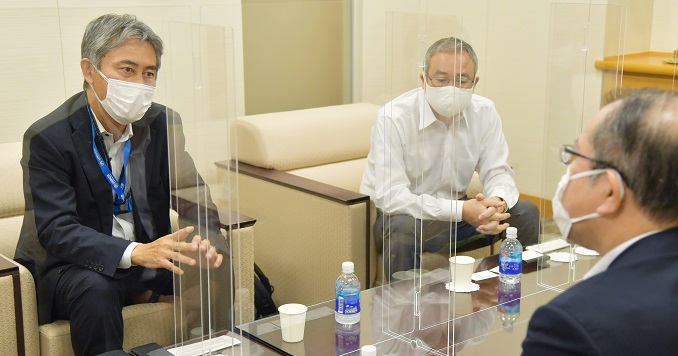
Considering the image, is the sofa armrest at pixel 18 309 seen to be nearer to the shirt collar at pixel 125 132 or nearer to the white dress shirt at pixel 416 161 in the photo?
the shirt collar at pixel 125 132

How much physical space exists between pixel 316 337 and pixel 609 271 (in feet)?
3.77

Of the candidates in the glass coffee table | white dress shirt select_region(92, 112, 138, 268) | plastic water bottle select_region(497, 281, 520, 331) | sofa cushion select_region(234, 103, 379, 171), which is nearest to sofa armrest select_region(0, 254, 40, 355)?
white dress shirt select_region(92, 112, 138, 268)

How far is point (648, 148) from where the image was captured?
3.67 feet

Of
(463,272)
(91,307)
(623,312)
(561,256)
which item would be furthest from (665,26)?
(623,312)

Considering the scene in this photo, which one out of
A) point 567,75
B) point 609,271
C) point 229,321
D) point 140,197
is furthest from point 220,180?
point 567,75

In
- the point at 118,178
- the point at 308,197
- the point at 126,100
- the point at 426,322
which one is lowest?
the point at 426,322

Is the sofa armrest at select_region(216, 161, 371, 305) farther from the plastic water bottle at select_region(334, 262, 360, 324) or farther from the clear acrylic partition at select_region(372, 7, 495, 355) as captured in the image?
the plastic water bottle at select_region(334, 262, 360, 324)

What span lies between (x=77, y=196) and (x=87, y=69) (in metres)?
0.35

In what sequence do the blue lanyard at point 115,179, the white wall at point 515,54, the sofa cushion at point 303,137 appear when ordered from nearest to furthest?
the blue lanyard at point 115,179 < the sofa cushion at point 303,137 < the white wall at point 515,54

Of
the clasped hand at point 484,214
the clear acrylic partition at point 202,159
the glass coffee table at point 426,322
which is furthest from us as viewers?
the clasped hand at point 484,214

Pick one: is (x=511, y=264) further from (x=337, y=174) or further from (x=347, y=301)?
(x=337, y=174)

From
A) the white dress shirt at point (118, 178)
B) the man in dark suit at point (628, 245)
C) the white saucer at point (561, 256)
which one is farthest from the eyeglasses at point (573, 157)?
the white saucer at point (561, 256)

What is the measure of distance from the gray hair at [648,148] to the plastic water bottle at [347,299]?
1.14 m

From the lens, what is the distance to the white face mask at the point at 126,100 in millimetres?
2223
